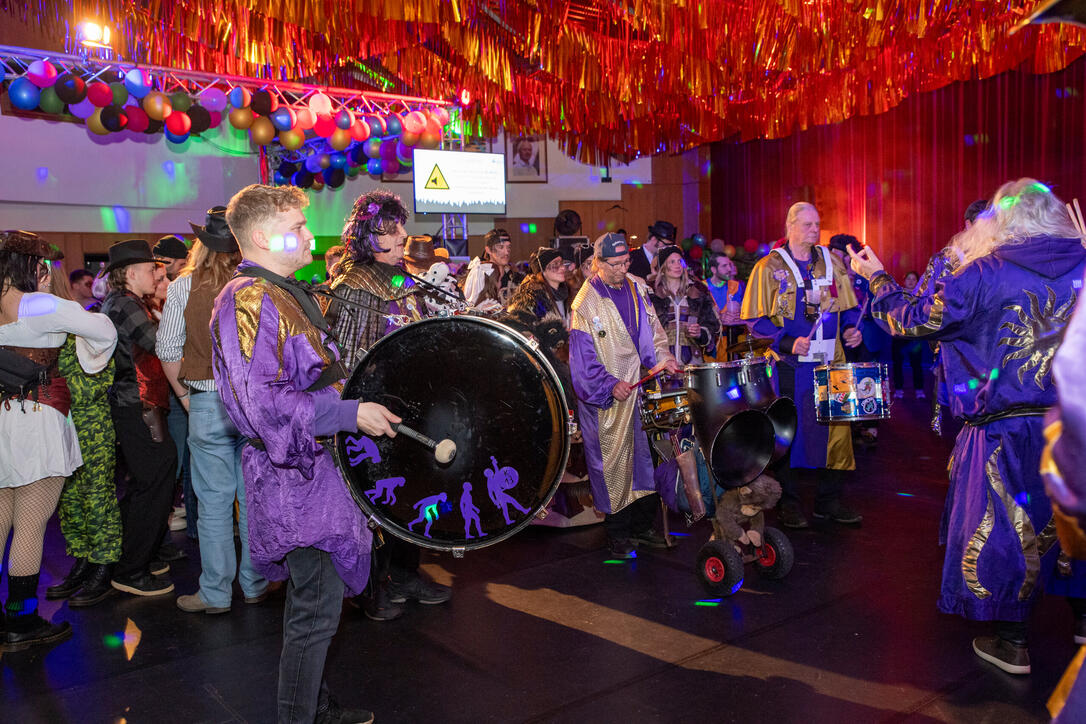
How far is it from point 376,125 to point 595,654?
860cm

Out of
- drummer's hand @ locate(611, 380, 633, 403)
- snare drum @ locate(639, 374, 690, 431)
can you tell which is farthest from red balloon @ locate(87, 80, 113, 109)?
snare drum @ locate(639, 374, 690, 431)

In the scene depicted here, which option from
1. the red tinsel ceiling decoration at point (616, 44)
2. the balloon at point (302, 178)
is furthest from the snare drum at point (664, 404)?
the balloon at point (302, 178)

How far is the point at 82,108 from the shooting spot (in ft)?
28.1

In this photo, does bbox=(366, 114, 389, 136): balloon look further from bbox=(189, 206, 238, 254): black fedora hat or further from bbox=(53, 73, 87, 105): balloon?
bbox=(189, 206, 238, 254): black fedora hat

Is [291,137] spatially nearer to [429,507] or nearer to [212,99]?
[212,99]

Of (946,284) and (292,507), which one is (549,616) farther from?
(946,284)

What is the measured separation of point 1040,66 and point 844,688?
5.94 metres

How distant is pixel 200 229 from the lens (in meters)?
3.69

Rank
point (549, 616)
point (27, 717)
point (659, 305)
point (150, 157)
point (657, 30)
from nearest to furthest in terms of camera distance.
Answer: point (27, 717), point (549, 616), point (657, 30), point (659, 305), point (150, 157)

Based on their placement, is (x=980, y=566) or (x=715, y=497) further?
(x=715, y=497)

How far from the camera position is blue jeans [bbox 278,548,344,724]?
2.42m

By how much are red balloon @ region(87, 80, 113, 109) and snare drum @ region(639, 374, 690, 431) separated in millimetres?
7192

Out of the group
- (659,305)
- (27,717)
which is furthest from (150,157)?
(27,717)

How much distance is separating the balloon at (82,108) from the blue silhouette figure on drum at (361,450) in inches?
310
